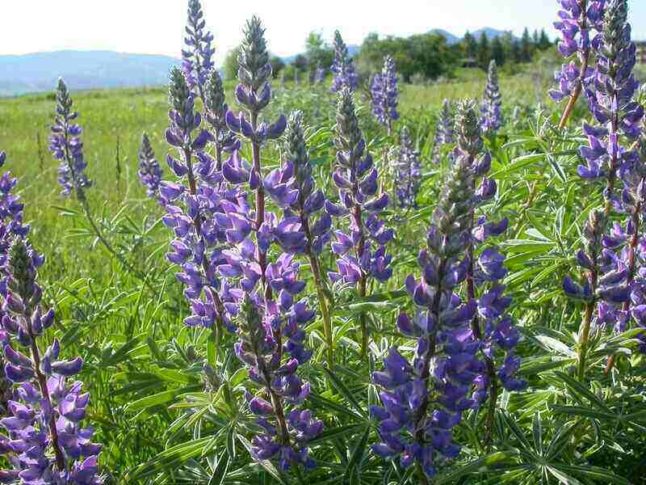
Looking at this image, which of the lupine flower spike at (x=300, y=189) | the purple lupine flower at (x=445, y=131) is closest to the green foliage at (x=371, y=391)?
the lupine flower spike at (x=300, y=189)

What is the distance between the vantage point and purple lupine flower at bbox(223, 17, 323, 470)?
166cm

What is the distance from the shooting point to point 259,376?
1.61m

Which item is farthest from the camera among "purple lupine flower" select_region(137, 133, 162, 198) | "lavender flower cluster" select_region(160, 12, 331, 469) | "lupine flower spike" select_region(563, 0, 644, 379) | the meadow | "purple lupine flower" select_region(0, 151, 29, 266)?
"purple lupine flower" select_region(137, 133, 162, 198)

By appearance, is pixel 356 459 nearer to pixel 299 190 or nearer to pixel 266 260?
pixel 266 260

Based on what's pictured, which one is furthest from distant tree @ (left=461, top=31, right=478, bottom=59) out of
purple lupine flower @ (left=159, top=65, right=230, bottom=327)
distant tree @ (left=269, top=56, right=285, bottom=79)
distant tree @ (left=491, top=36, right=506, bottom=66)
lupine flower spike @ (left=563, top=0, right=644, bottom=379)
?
purple lupine flower @ (left=159, top=65, right=230, bottom=327)

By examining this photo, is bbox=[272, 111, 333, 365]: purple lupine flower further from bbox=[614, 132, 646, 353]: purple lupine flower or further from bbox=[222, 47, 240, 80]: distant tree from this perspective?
bbox=[614, 132, 646, 353]: purple lupine flower

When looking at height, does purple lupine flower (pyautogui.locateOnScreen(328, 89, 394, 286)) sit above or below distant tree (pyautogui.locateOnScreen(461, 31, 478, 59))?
below

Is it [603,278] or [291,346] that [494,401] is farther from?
[291,346]

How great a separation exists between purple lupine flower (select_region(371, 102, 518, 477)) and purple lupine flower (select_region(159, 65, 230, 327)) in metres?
0.75

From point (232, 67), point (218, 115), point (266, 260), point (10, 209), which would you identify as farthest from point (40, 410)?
point (232, 67)

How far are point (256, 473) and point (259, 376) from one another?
449mm

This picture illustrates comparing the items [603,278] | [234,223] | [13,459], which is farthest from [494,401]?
[13,459]

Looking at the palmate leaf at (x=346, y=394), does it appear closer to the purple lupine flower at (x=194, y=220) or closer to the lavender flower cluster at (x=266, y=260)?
the lavender flower cluster at (x=266, y=260)

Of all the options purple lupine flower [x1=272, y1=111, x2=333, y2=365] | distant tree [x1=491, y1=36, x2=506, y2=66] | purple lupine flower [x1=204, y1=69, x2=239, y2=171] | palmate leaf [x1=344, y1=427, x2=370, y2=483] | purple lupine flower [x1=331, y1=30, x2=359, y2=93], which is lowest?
palmate leaf [x1=344, y1=427, x2=370, y2=483]
